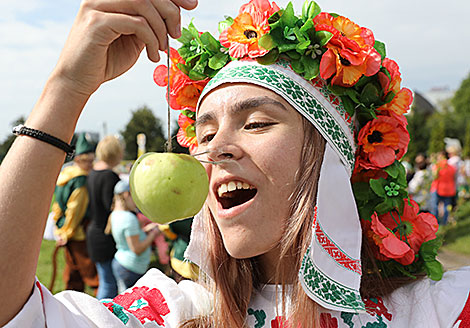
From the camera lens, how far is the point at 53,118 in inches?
45.7

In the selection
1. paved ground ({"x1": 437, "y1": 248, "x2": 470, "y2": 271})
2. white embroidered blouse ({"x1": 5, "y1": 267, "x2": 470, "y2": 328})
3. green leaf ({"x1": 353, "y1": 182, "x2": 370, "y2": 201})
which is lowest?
paved ground ({"x1": 437, "y1": 248, "x2": 470, "y2": 271})

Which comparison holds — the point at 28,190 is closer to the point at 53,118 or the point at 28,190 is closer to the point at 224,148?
the point at 53,118

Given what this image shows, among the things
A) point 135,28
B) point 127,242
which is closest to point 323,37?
point 135,28

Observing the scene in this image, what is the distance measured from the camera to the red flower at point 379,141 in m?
1.86

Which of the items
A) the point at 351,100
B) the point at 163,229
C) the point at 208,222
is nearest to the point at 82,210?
the point at 163,229

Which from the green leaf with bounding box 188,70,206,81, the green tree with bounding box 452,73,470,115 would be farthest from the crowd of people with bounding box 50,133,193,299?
the green tree with bounding box 452,73,470,115

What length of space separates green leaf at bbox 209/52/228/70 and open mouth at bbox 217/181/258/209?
0.53 meters

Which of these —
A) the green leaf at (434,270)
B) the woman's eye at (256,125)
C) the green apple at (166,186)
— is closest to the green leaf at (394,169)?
the green leaf at (434,270)

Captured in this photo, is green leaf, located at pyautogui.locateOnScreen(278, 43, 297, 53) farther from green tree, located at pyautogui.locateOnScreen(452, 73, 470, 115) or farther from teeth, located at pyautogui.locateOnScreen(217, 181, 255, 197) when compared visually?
green tree, located at pyautogui.locateOnScreen(452, 73, 470, 115)

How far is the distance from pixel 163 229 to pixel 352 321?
10.9 ft

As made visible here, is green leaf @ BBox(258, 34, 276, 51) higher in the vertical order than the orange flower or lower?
higher

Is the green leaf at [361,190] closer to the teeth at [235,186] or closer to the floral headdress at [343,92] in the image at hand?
the floral headdress at [343,92]

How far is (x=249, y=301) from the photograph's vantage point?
1.73 m

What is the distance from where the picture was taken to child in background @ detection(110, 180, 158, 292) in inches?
179
